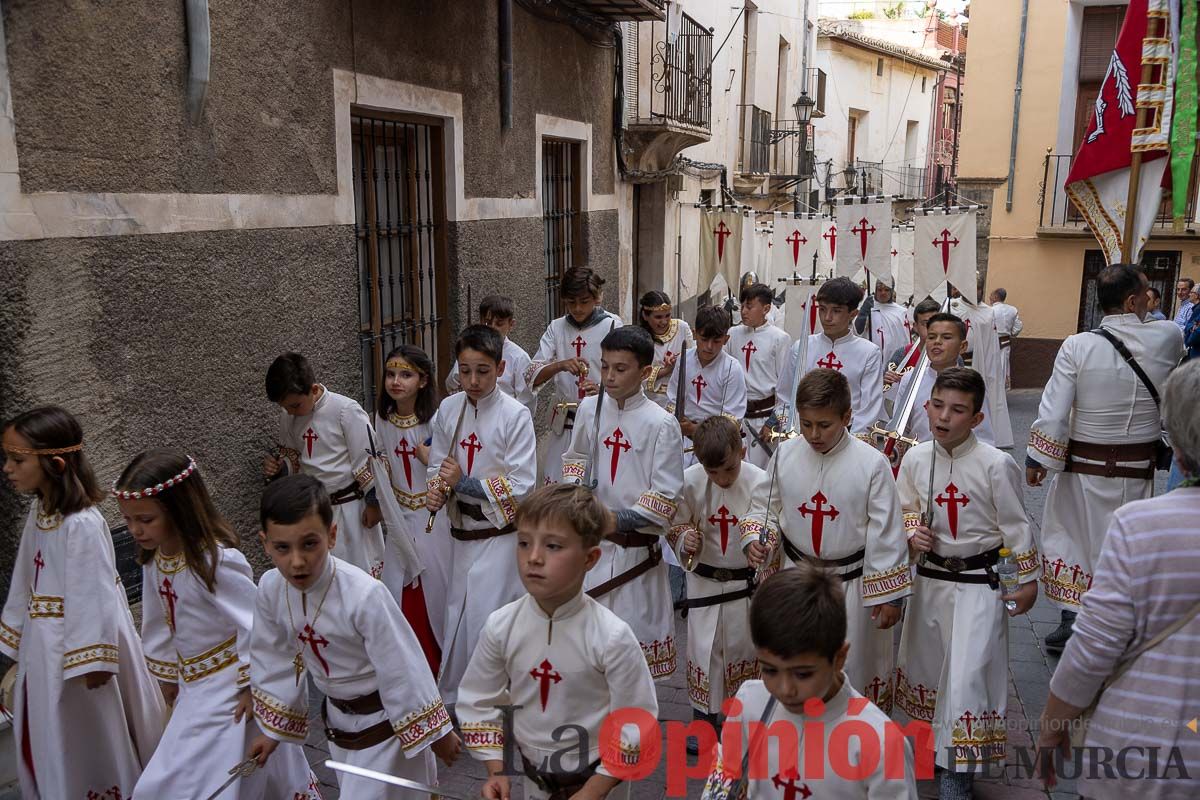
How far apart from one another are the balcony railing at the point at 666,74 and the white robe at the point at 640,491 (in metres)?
7.82

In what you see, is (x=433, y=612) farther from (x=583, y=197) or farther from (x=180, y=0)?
(x=583, y=197)

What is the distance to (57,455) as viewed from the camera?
3.69 metres

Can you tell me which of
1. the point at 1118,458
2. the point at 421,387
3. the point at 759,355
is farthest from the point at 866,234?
the point at 421,387

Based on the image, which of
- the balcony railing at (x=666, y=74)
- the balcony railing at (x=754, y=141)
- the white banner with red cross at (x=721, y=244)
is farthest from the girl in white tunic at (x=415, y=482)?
the balcony railing at (x=754, y=141)

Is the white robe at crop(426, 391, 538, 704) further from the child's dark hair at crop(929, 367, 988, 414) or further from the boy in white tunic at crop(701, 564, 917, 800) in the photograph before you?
the boy in white tunic at crop(701, 564, 917, 800)

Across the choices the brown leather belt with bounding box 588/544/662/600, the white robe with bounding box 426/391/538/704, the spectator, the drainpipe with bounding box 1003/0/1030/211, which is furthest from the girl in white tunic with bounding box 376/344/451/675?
the drainpipe with bounding box 1003/0/1030/211

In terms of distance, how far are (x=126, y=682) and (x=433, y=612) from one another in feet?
6.28

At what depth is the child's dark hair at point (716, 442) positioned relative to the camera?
14.1 feet

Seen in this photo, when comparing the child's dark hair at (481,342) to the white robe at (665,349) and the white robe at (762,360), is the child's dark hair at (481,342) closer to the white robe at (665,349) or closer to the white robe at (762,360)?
the white robe at (665,349)

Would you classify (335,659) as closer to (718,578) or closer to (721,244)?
(718,578)

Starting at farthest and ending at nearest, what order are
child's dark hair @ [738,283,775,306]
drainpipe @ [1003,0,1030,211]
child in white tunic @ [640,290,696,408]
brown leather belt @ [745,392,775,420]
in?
drainpipe @ [1003,0,1030,211], brown leather belt @ [745,392,775,420], child's dark hair @ [738,283,775,306], child in white tunic @ [640,290,696,408]

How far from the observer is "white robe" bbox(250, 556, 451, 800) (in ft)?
10.3

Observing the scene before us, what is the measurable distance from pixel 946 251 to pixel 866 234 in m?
0.82

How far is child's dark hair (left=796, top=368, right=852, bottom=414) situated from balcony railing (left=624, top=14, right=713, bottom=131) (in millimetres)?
8340
